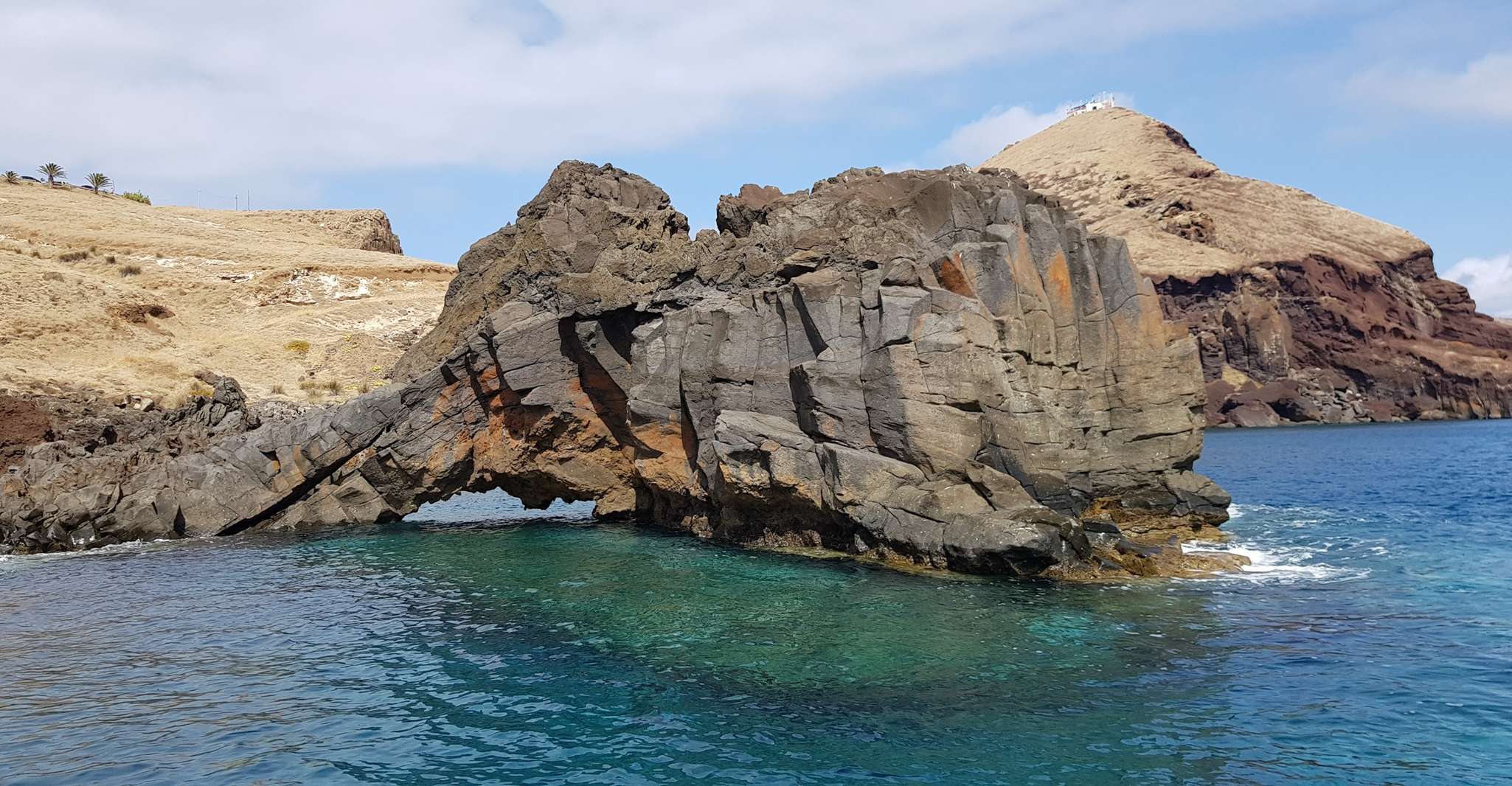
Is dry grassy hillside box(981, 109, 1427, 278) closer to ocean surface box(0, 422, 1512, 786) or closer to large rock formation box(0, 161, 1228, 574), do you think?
large rock formation box(0, 161, 1228, 574)

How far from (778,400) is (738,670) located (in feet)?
47.7

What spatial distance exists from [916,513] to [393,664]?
14479 mm

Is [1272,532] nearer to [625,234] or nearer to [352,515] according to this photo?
[625,234]

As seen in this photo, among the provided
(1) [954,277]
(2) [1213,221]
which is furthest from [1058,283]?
(2) [1213,221]

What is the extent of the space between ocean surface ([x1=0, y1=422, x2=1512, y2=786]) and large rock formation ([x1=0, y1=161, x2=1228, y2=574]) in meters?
2.46

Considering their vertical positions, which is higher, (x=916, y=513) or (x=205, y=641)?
(x=916, y=513)

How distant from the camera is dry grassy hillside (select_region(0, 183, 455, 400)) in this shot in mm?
56344

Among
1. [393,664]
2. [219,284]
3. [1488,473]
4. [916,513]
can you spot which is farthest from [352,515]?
[1488,473]

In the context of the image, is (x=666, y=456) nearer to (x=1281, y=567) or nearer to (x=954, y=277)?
(x=954, y=277)

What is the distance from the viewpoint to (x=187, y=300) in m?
77.1

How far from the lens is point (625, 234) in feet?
132

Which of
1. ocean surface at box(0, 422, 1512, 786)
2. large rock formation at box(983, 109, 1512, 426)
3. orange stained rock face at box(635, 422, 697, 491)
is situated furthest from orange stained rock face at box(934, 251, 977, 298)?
large rock formation at box(983, 109, 1512, 426)

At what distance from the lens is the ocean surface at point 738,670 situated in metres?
14.6

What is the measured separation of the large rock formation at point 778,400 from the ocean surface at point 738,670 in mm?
2465
